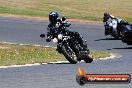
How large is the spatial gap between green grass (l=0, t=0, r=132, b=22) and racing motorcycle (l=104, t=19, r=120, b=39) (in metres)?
10.8

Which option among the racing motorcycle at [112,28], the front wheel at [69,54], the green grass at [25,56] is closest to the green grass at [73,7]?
the racing motorcycle at [112,28]

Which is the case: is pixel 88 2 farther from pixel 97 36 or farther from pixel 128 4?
pixel 97 36

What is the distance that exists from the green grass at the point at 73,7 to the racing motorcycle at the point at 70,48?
23.9 m

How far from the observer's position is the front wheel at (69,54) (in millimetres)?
18655

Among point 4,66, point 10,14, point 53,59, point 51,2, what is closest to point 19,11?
point 10,14

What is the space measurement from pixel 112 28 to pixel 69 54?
12914mm

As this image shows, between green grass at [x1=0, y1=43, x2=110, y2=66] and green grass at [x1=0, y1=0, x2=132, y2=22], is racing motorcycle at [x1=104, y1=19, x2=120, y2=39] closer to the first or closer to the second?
green grass at [x1=0, y1=43, x2=110, y2=66]

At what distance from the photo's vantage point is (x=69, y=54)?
18.8 metres

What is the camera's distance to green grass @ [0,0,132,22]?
149 ft

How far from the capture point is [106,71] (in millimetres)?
16453

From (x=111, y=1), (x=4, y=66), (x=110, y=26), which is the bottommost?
(x=111, y=1)

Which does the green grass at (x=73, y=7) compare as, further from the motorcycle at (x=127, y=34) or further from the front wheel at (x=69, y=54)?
the front wheel at (x=69, y=54)

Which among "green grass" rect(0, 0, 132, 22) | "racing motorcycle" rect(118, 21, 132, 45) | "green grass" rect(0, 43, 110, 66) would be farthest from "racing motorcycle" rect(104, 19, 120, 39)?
"green grass" rect(0, 0, 132, 22)

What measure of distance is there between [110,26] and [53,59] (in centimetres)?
1128
